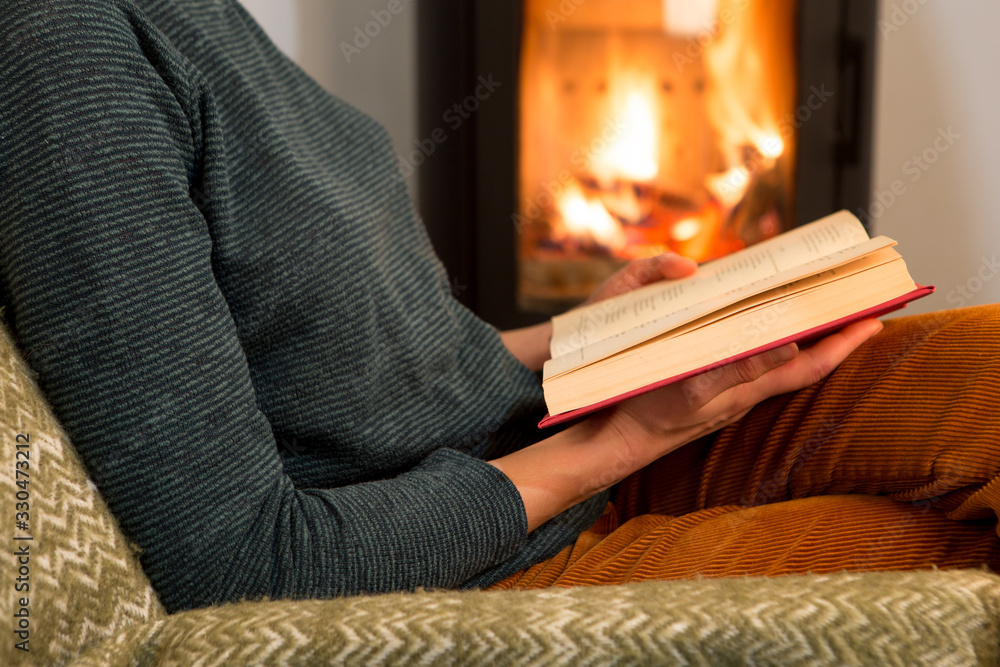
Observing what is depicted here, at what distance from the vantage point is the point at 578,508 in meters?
0.67

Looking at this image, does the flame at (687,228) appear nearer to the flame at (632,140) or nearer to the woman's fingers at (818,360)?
the flame at (632,140)

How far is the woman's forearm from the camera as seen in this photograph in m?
0.87

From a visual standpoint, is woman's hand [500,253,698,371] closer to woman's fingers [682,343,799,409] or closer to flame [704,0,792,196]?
woman's fingers [682,343,799,409]

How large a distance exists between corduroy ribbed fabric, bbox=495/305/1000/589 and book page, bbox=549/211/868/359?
0.27 feet

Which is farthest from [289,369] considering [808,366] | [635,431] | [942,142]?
[942,142]

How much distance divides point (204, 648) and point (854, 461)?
0.44 metres

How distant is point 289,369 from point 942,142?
1654 millimetres

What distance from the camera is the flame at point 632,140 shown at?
1.61m

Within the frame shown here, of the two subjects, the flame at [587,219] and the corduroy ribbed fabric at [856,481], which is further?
the flame at [587,219]

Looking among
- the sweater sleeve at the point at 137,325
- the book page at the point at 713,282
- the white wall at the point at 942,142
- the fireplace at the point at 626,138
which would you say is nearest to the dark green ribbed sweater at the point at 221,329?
the sweater sleeve at the point at 137,325

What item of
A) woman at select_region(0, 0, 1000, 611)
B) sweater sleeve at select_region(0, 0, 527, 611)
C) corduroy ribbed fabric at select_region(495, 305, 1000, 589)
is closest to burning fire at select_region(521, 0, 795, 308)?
woman at select_region(0, 0, 1000, 611)

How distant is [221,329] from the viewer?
491 millimetres

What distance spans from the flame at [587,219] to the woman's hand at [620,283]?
764 millimetres

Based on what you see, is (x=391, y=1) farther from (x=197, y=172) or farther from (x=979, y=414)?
(x=979, y=414)
